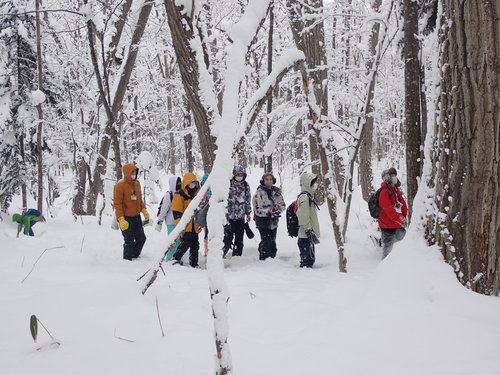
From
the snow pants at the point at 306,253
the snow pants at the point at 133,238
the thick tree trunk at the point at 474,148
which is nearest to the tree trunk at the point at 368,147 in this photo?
the snow pants at the point at 306,253

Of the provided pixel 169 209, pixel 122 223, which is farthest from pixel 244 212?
pixel 122 223

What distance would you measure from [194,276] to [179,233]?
257cm

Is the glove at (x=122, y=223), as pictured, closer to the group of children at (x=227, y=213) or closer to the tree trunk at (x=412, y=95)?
the group of children at (x=227, y=213)

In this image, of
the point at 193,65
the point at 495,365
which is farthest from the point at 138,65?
the point at 495,365

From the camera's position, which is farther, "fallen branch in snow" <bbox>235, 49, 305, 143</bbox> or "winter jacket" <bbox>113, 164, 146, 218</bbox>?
"winter jacket" <bbox>113, 164, 146, 218</bbox>

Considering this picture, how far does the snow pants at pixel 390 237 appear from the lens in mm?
5941

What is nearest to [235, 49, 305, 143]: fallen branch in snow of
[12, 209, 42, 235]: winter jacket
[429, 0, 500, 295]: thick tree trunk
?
[429, 0, 500, 295]: thick tree trunk

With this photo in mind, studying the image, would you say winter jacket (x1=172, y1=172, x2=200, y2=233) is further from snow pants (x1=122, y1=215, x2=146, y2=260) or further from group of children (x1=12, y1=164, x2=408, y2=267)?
snow pants (x1=122, y1=215, x2=146, y2=260)

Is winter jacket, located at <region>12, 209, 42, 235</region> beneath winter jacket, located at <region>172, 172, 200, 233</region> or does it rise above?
beneath

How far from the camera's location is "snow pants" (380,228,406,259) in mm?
5941

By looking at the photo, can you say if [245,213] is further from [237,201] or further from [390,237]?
[390,237]

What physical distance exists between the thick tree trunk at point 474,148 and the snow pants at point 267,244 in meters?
3.89

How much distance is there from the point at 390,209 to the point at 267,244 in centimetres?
228

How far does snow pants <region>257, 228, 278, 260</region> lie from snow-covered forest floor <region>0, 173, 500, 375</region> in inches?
105
